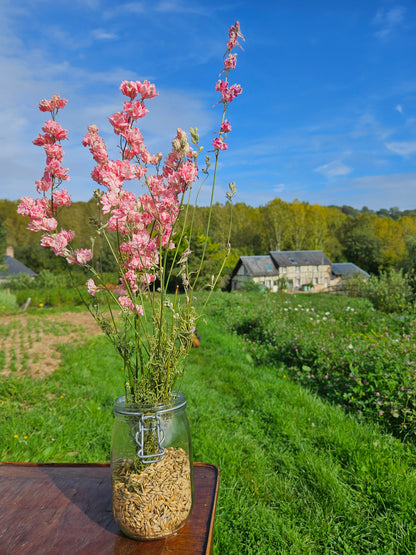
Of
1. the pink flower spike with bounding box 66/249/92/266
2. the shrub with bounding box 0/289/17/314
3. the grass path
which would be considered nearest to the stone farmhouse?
the shrub with bounding box 0/289/17/314

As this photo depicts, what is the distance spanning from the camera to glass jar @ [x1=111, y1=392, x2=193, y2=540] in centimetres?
115

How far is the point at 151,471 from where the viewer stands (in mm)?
1164

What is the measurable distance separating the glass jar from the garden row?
10.3 feet

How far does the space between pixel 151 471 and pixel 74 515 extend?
389 millimetres

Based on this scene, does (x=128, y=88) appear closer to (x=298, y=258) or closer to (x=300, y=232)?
(x=298, y=258)

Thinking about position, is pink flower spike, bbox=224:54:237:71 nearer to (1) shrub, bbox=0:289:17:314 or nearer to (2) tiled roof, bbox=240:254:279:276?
(1) shrub, bbox=0:289:17:314

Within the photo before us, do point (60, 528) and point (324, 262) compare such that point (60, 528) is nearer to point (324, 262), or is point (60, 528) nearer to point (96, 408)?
point (96, 408)

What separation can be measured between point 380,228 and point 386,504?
5307 centimetres

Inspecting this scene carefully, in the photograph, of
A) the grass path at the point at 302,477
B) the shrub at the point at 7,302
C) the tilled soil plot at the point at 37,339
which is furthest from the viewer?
the shrub at the point at 7,302

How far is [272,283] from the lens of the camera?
35625 mm

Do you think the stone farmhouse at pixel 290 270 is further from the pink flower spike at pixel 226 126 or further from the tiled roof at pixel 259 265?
the pink flower spike at pixel 226 126

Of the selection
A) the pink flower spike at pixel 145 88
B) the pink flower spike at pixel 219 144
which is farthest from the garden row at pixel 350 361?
the pink flower spike at pixel 145 88

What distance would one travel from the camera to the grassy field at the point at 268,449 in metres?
2.51

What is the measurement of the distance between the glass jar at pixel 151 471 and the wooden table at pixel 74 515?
54 millimetres
